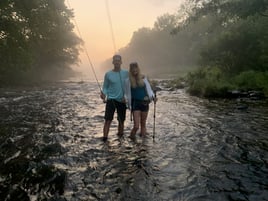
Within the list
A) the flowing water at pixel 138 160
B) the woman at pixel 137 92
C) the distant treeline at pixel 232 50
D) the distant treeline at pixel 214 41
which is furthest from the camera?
the distant treeline at pixel 214 41

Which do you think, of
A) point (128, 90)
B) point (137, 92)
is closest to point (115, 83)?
point (128, 90)

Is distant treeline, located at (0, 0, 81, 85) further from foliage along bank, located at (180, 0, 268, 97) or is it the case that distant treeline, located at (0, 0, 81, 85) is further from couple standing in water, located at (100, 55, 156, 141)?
couple standing in water, located at (100, 55, 156, 141)

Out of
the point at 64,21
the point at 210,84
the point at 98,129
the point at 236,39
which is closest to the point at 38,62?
the point at 64,21

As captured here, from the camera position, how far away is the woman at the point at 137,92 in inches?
363

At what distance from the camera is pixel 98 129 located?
1161cm

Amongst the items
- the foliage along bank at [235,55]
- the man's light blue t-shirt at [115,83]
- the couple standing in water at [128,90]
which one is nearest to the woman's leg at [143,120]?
the couple standing in water at [128,90]

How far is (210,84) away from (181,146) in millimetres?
13288

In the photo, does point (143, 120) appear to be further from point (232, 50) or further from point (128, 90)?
point (232, 50)

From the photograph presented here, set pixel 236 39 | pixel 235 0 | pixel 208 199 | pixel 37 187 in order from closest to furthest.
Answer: pixel 208 199
pixel 37 187
pixel 235 0
pixel 236 39

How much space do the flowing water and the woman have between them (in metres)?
1.03

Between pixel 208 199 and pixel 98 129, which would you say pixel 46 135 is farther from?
pixel 208 199

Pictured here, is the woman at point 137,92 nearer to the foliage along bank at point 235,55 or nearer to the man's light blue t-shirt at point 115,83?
the man's light blue t-shirt at point 115,83

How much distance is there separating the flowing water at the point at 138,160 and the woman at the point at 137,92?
1.03 meters

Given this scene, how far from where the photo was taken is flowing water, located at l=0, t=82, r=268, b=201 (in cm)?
575
